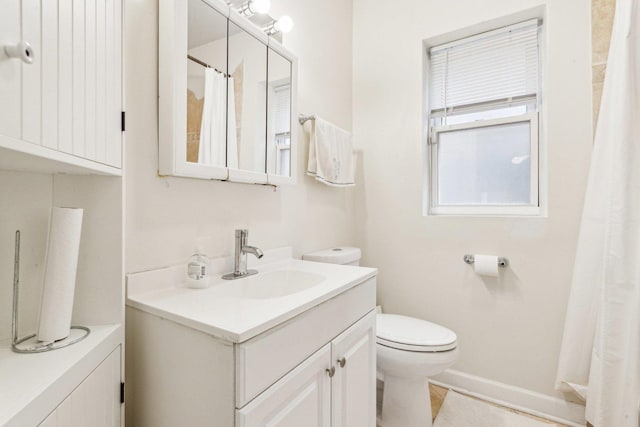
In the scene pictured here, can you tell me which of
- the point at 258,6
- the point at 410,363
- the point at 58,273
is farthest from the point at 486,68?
the point at 58,273

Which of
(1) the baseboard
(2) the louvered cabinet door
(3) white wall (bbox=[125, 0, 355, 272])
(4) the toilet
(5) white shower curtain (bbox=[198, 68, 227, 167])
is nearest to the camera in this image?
(2) the louvered cabinet door

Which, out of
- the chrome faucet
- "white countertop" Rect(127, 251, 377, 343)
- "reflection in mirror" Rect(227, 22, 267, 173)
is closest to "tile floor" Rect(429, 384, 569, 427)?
"white countertop" Rect(127, 251, 377, 343)

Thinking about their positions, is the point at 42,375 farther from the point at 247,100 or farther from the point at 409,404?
the point at 409,404

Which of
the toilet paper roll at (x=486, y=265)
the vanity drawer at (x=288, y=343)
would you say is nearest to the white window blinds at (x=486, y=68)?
the toilet paper roll at (x=486, y=265)

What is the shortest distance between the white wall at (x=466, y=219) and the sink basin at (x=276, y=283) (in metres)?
0.90

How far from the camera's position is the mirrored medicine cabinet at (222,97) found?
3.17ft

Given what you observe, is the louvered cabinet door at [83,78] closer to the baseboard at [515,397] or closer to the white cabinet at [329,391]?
the white cabinet at [329,391]

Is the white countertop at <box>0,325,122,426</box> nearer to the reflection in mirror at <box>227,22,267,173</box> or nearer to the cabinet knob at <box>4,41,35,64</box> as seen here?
the cabinet knob at <box>4,41,35,64</box>

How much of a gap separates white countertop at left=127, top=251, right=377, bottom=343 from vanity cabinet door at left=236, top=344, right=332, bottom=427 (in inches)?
6.4

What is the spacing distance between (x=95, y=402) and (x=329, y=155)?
138 cm

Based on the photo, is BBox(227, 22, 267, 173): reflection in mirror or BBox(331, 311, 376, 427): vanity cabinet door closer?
BBox(331, 311, 376, 427): vanity cabinet door

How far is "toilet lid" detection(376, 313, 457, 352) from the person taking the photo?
4.34ft

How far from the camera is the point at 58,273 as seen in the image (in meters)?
0.67

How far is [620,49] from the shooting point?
1.27 meters
